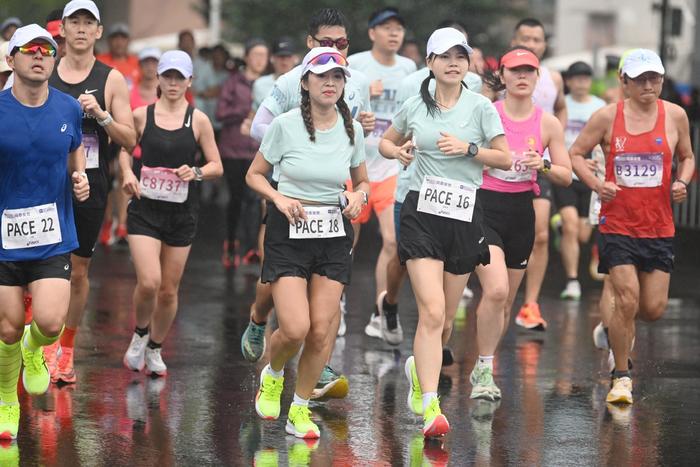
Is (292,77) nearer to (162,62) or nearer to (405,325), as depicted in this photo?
(162,62)

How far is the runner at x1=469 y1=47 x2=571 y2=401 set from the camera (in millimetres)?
9203

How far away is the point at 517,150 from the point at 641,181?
764 millimetres

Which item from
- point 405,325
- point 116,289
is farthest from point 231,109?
point 405,325

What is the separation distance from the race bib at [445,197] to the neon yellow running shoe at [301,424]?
49.4 inches

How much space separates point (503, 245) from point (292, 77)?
5.17 ft

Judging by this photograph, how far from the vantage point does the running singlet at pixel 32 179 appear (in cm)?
766

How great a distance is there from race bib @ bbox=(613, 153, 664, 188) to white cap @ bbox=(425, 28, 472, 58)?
151cm

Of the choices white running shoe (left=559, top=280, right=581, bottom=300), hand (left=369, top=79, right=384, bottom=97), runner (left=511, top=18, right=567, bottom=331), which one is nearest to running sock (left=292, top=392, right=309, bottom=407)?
hand (left=369, top=79, right=384, bottom=97)

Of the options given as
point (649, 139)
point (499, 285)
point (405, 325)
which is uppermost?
point (649, 139)

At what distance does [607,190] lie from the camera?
30.6 feet

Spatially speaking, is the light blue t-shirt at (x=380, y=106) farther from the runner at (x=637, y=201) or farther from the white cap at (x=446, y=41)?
the white cap at (x=446, y=41)

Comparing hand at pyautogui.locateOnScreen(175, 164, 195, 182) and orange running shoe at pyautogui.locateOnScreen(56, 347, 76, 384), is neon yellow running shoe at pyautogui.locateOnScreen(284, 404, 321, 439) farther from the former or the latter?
hand at pyautogui.locateOnScreen(175, 164, 195, 182)

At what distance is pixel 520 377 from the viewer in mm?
10008

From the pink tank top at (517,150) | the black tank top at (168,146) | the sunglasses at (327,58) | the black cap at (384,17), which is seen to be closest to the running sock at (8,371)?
the black tank top at (168,146)
